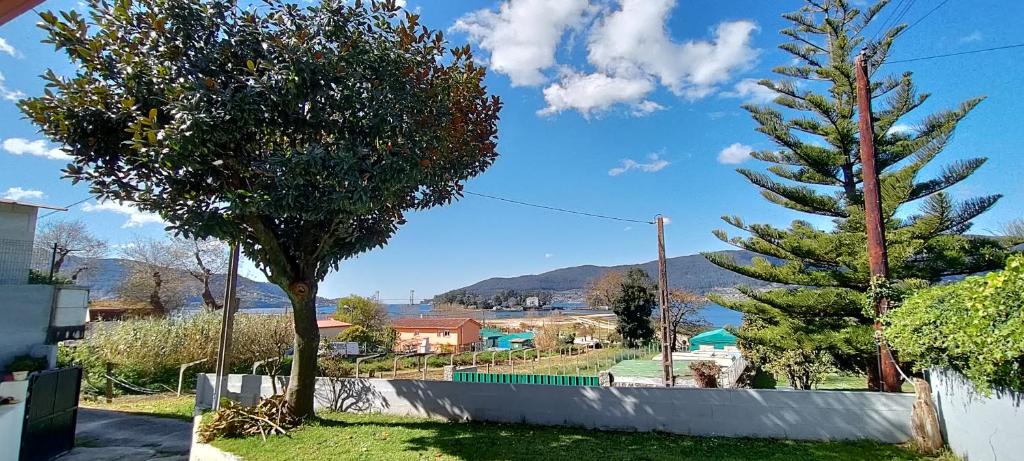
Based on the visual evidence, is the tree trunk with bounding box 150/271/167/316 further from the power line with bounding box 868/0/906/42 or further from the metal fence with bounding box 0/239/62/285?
the power line with bounding box 868/0/906/42

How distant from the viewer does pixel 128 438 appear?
6918 mm

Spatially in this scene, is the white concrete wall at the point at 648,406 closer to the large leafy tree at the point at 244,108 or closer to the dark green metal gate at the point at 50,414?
the dark green metal gate at the point at 50,414

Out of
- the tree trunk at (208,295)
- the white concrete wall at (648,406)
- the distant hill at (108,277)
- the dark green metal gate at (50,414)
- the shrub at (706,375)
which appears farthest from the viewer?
the tree trunk at (208,295)

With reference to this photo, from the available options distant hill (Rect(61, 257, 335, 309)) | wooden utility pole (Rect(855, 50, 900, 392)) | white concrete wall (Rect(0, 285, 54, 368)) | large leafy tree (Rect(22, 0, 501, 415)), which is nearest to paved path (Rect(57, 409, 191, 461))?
white concrete wall (Rect(0, 285, 54, 368))

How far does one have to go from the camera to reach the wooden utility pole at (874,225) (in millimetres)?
5223

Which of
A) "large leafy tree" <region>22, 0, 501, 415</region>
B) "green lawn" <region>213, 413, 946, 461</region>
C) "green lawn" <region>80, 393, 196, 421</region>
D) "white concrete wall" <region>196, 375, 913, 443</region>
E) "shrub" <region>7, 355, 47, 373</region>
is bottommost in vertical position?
"green lawn" <region>80, 393, 196, 421</region>

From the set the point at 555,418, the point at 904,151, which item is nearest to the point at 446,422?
the point at 555,418

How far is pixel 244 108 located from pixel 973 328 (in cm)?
629

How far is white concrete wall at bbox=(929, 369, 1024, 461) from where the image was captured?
3.45 m

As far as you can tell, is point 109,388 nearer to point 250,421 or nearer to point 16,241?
point 16,241

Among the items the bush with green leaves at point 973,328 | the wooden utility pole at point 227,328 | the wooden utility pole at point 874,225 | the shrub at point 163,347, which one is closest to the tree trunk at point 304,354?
the wooden utility pole at point 227,328

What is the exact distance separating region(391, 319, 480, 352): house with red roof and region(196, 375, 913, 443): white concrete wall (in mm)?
16665

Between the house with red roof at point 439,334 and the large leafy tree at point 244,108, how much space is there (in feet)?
62.9

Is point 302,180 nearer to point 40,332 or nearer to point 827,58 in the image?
point 40,332
